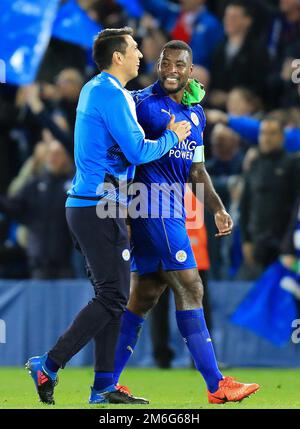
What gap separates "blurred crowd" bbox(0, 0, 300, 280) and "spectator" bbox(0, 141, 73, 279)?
1 centimetres

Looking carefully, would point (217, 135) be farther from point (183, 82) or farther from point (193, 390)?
point (183, 82)

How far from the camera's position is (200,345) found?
24.2 feet

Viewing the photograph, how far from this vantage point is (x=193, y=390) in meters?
9.16

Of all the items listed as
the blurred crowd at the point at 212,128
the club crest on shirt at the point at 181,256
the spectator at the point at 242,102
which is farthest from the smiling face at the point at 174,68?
the spectator at the point at 242,102

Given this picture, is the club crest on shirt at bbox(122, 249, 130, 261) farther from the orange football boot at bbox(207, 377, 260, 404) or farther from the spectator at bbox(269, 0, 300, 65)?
the spectator at bbox(269, 0, 300, 65)

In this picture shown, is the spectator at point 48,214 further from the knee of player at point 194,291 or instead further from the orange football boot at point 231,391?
the orange football boot at point 231,391

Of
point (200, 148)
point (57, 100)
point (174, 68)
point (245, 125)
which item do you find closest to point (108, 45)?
point (174, 68)

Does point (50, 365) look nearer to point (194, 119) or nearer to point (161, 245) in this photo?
point (161, 245)

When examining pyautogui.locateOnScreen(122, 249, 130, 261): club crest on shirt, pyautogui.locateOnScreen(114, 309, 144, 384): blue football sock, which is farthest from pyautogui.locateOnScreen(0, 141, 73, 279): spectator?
pyautogui.locateOnScreen(122, 249, 130, 261): club crest on shirt

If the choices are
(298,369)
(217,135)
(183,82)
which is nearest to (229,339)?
(298,369)

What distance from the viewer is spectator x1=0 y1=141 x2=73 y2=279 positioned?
12.4 metres

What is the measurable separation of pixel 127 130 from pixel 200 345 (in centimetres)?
145

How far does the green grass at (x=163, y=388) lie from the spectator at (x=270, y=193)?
4.13 feet
